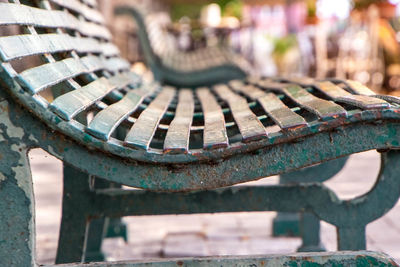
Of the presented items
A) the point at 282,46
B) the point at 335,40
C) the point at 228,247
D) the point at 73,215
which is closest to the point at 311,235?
the point at 228,247

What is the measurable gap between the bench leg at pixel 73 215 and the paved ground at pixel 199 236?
48 cm

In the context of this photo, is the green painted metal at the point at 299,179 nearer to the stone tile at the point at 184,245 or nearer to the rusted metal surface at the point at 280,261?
the stone tile at the point at 184,245

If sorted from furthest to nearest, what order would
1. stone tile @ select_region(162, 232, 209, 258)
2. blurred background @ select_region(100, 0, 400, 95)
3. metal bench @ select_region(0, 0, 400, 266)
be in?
blurred background @ select_region(100, 0, 400, 95) < stone tile @ select_region(162, 232, 209, 258) < metal bench @ select_region(0, 0, 400, 266)

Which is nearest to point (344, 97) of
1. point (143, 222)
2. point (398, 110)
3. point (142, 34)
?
point (398, 110)

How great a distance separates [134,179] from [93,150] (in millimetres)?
93

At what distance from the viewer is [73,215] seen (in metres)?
1.68

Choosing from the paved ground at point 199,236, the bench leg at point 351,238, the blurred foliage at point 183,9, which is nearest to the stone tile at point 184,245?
the paved ground at point 199,236

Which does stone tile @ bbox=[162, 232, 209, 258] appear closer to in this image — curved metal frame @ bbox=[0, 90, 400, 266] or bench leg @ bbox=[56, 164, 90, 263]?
bench leg @ bbox=[56, 164, 90, 263]

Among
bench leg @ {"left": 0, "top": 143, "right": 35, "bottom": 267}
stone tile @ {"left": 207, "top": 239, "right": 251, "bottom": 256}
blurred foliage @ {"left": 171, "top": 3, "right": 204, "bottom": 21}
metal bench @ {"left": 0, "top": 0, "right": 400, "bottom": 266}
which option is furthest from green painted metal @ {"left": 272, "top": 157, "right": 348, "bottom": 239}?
blurred foliage @ {"left": 171, "top": 3, "right": 204, "bottom": 21}

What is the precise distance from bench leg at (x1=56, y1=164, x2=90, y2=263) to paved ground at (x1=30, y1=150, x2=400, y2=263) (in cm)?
48

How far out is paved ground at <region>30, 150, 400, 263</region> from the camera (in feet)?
7.44

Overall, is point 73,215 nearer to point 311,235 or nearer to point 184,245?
point 184,245

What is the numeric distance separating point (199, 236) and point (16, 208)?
1475mm

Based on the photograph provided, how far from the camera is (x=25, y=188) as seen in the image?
107cm
